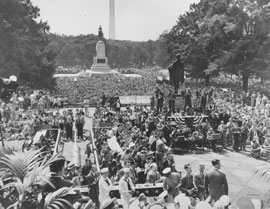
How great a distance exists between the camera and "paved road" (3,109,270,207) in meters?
11.7

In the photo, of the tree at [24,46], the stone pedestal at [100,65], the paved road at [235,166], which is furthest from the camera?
the stone pedestal at [100,65]

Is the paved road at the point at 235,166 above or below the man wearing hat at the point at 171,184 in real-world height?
below

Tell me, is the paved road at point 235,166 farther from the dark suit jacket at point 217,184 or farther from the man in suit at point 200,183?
the dark suit jacket at point 217,184

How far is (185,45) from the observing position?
5225 cm

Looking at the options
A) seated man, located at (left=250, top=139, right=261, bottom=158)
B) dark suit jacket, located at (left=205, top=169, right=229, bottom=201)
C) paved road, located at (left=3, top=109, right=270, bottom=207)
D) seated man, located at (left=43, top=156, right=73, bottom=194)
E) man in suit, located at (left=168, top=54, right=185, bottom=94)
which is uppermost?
man in suit, located at (left=168, top=54, right=185, bottom=94)

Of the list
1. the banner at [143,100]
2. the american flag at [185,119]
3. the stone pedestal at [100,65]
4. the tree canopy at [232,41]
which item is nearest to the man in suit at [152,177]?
the american flag at [185,119]

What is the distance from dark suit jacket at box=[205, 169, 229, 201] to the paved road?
140 inches

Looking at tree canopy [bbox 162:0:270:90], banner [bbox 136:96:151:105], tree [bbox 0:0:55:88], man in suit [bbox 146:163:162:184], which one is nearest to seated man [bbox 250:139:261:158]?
man in suit [bbox 146:163:162:184]

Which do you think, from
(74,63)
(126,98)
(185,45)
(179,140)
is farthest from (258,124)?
(74,63)

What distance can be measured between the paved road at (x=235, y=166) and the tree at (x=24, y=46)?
859 inches

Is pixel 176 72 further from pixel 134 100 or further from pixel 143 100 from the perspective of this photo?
pixel 143 100

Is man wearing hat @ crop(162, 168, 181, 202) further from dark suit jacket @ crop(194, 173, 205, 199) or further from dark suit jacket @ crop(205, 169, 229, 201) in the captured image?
dark suit jacket @ crop(205, 169, 229, 201)

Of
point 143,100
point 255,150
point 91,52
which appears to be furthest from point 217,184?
point 91,52

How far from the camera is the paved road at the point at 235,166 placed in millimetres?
11695
